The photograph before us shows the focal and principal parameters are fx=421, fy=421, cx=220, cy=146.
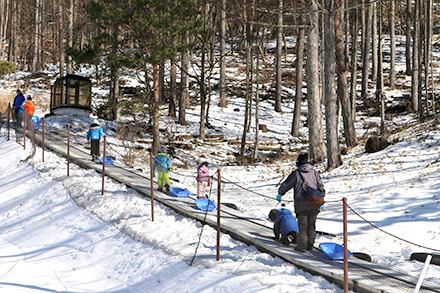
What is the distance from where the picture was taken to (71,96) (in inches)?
1081

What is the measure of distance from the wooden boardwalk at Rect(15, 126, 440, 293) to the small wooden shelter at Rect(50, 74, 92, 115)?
1410cm

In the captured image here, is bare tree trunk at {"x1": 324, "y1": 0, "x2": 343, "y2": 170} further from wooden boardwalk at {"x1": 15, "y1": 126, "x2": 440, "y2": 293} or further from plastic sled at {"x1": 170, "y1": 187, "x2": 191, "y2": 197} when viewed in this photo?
plastic sled at {"x1": 170, "y1": 187, "x2": 191, "y2": 197}

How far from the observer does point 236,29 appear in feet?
184

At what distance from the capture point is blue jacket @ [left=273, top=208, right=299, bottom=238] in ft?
26.5

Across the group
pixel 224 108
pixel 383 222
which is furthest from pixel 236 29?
pixel 383 222

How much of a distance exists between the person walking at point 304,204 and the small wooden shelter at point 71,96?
22613 millimetres

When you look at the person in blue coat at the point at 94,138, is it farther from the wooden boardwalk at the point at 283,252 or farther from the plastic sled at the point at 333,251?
the plastic sled at the point at 333,251

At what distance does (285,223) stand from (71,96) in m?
22.7

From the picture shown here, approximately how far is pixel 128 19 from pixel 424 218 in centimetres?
1479

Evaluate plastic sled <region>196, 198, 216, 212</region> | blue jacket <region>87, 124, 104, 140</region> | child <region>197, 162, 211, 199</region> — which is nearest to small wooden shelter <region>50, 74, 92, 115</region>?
blue jacket <region>87, 124, 104, 140</region>

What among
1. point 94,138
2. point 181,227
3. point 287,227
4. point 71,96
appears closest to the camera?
point 287,227

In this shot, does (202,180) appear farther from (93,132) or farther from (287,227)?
(93,132)

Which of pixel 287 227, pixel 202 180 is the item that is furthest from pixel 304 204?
pixel 202 180

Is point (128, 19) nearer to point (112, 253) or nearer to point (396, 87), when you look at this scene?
point (112, 253)
